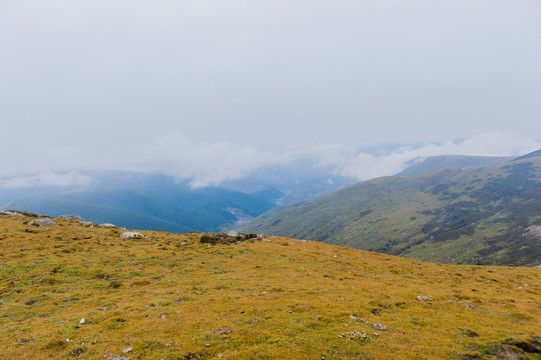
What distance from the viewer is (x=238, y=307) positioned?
63.9 ft

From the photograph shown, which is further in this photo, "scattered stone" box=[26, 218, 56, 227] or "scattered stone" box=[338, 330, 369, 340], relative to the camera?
"scattered stone" box=[26, 218, 56, 227]

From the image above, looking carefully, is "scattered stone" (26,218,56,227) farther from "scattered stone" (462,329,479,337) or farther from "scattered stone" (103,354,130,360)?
"scattered stone" (462,329,479,337)

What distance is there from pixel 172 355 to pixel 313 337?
8341mm

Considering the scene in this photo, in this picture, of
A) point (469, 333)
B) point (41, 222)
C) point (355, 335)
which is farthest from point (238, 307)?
point (41, 222)

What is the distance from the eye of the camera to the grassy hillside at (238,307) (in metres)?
14.2

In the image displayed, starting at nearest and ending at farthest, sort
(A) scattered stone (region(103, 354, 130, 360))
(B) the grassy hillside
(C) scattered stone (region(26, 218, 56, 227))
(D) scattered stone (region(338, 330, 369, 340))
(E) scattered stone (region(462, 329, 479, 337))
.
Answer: (A) scattered stone (region(103, 354, 130, 360)) → (B) the grassy hillside → (D) scattered stone (region(338, 330, 369, 340)) → (E) scattered stone (region(462, 329, 479, 337)) → (C) scattered stone (region(26, 218, 56, 227))

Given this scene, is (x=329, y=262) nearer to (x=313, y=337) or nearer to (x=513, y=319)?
(x=513, y=319)

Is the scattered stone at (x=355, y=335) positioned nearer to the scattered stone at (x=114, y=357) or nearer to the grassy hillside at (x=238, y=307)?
the grassy hillside at (x=238, y=307)

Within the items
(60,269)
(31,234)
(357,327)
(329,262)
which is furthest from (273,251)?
(31,234)

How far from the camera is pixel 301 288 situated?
25266 millimetres

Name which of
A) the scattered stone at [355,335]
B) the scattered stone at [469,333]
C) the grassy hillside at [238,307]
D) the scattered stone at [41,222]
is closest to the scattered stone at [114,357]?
the grassy hillside at [238,307]

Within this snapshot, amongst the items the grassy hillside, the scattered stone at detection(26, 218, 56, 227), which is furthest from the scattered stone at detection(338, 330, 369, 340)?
the scattered stone at detection(26, 218, 56, 227)

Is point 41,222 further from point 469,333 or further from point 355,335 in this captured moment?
point 469,333

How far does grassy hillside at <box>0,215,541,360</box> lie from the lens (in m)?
14.2
